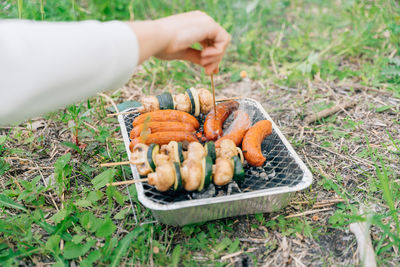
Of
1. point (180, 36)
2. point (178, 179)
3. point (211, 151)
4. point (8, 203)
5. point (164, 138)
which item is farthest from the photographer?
point (164, 138)

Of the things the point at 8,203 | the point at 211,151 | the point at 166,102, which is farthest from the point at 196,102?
the point at 8,203

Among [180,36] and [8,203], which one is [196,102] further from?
[8,203]

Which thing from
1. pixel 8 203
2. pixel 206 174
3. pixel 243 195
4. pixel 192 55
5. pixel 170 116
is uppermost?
pixel 192 55

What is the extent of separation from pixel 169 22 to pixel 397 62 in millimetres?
3693

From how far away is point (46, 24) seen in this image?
6.71ft

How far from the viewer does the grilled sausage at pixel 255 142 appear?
291 centimetres

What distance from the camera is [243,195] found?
2.50 metres

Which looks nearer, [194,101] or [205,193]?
[205,193]

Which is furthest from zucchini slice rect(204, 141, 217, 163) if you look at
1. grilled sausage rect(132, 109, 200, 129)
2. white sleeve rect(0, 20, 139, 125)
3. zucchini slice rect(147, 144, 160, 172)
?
white sleeve rect(0, 20, 139, 125)

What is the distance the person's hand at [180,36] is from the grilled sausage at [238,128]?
2.22 ft

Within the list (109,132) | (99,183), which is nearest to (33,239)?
(99,183)

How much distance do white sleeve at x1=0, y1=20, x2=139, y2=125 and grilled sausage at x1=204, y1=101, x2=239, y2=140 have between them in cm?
119

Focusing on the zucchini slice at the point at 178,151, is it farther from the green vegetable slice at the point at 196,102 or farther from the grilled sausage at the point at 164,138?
the green vegetable slice at the point at 196,102

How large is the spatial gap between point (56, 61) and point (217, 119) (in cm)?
167
